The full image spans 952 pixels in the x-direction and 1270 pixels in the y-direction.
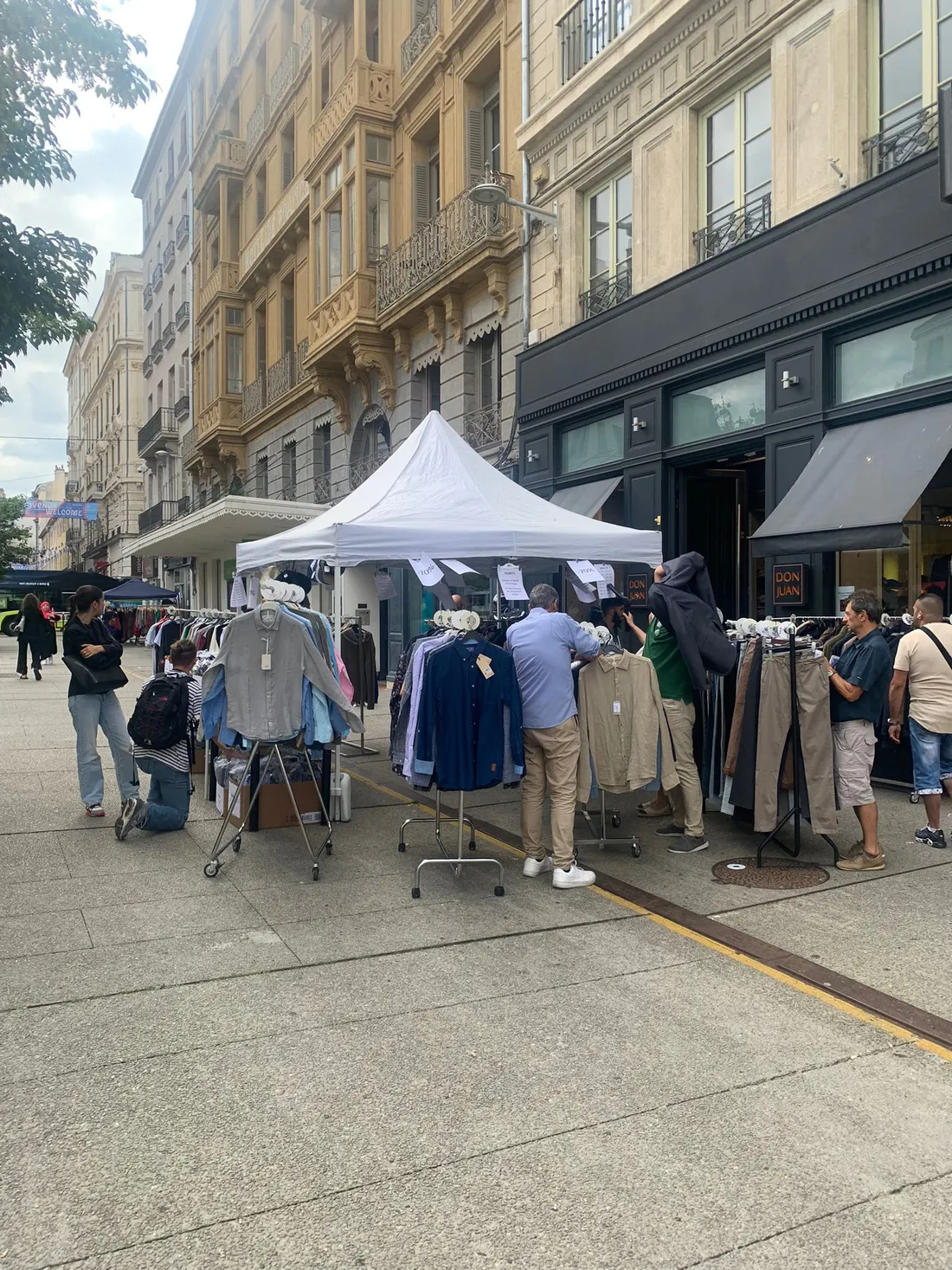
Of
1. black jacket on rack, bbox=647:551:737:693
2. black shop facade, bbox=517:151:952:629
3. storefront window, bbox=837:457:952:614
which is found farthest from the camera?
storefront window, bbox=837:457:952:614

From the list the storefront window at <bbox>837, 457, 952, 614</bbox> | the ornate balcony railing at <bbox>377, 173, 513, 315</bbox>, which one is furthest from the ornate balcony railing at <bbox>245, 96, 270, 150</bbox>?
the storefront window at <bbox>837, 457, 952, 614</bbox>

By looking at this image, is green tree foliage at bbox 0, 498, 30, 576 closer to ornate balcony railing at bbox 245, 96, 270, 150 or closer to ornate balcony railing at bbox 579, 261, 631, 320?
ornate balcony railing at bbox 245, 96, 270, 150

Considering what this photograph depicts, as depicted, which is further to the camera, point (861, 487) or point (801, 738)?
point (861, 487)

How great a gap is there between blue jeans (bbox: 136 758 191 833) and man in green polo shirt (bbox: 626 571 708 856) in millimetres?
3818

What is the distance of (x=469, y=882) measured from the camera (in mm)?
6312

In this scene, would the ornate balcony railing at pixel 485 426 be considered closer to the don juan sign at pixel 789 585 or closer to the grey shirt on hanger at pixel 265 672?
the don juan sign at pixel 789 585

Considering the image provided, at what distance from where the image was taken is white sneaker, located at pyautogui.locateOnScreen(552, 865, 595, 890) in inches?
242

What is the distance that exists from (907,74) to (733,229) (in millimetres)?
2518

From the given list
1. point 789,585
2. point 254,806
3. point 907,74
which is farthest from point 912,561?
point 254,806

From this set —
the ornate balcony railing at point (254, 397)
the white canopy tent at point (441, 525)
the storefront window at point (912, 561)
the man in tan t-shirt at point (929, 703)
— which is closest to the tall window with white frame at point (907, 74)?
the storefront window at point (912, 561)

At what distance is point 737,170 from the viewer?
38.8 ft

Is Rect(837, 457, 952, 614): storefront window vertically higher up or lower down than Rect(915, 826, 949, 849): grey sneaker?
higher up

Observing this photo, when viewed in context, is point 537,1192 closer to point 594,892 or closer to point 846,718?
point 594,892

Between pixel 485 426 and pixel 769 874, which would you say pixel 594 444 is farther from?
pixel 769 874
